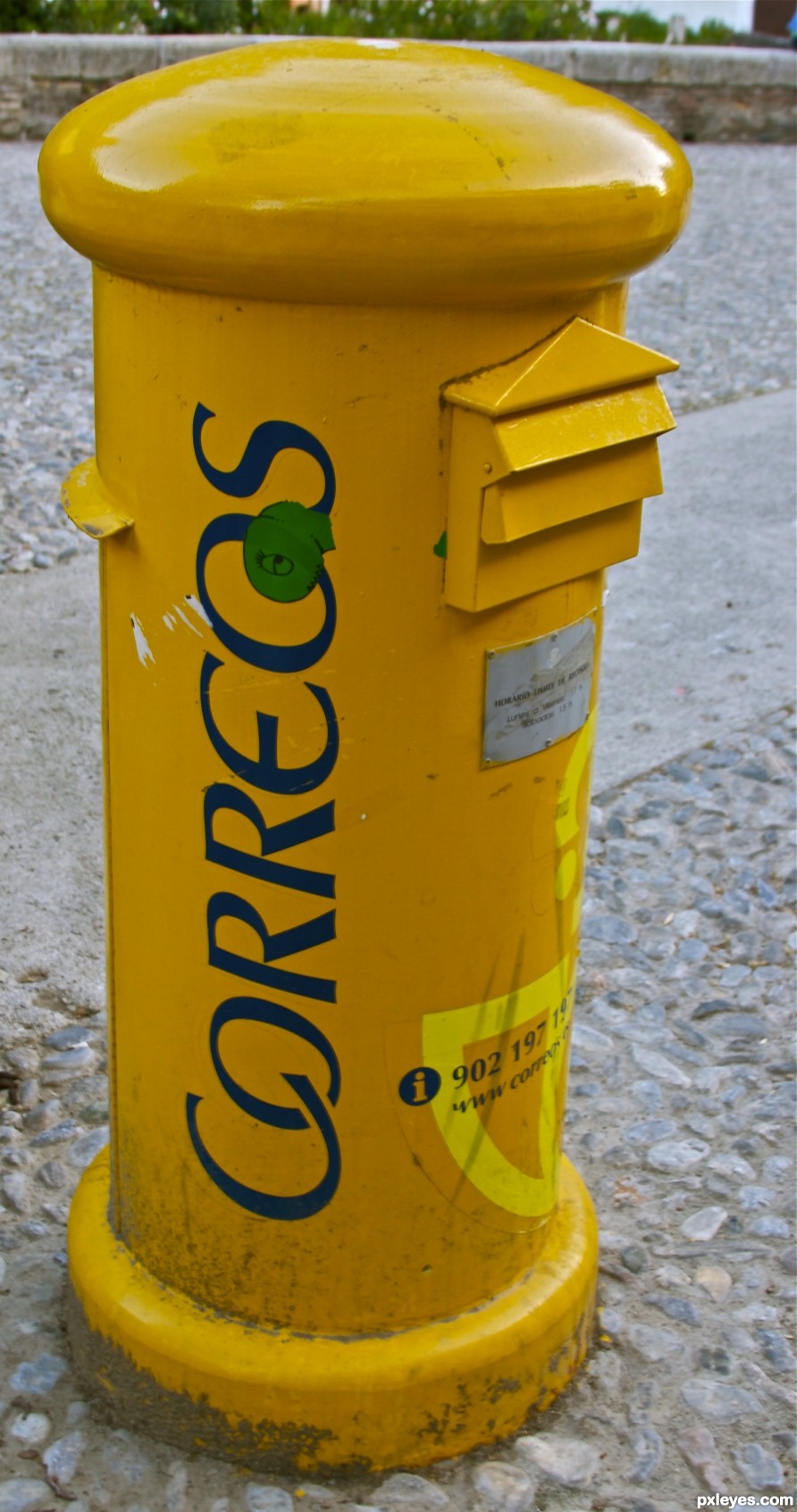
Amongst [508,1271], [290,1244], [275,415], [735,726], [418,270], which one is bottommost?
[735,726]

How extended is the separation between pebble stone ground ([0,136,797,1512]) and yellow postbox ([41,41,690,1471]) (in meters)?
0.07

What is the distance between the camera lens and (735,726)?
13.2 feet

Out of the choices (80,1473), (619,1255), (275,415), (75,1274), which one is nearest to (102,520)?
(275,415)

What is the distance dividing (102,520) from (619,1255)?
4.67 ft

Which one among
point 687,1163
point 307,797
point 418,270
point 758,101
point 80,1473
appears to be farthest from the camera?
point 758,101

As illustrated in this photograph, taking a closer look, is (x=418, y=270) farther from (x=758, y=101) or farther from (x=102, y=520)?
(x=758, y=101)

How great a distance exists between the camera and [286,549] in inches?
Answer: 60.5

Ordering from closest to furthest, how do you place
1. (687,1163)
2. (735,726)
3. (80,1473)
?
1. (80,1473)
2. (687,1163)
3. (735,726)

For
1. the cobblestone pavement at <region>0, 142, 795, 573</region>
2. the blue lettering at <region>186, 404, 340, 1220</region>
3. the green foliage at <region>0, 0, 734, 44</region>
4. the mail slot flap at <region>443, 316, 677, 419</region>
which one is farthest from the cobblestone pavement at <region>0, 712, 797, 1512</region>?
the green foliage at <region>0, 0, 734, 44</region>

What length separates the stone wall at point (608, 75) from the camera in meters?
10.9

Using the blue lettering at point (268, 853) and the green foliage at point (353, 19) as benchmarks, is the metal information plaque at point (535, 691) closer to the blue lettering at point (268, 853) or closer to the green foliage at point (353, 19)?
the blue lettering at point (268, 853)

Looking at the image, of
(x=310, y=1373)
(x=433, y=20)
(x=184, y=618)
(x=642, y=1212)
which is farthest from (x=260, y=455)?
(x=433, y=20)

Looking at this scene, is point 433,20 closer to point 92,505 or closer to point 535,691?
point 92,505

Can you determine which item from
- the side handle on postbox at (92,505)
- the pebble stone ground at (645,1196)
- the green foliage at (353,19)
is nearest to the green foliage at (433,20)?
the green foliage at (353,19)
